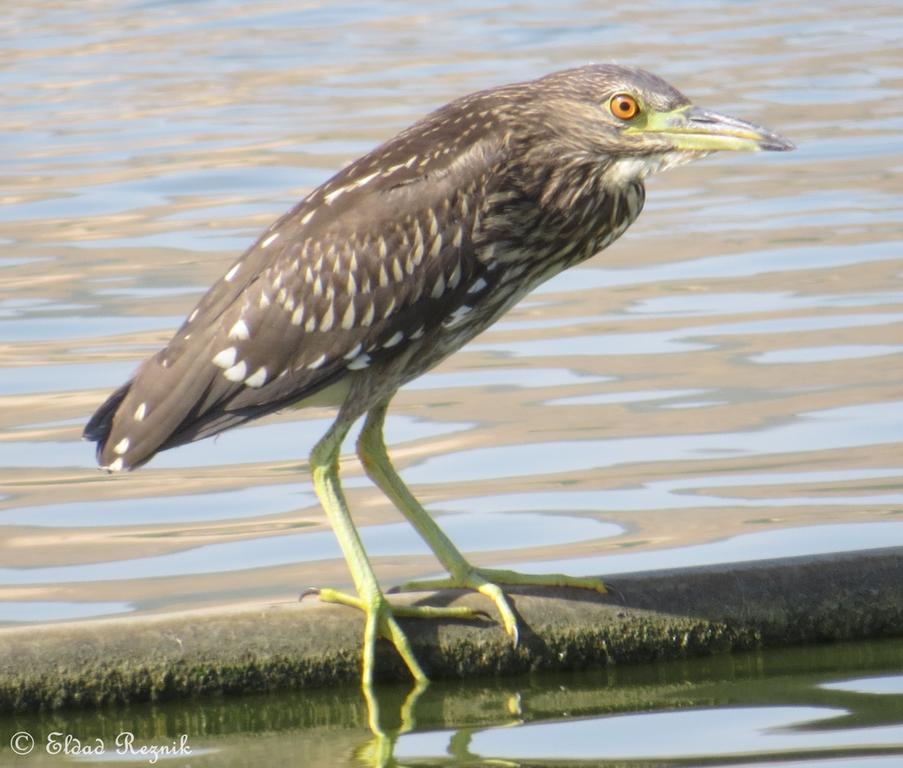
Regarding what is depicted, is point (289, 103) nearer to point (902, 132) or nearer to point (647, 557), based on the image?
point (902, 132)

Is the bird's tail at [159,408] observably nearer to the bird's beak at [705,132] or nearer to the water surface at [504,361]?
the water surface at [504,361]

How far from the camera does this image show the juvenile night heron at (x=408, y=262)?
253 inches

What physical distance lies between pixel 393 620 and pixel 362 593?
0.25 metres

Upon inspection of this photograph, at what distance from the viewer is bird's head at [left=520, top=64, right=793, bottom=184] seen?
21.0 feet

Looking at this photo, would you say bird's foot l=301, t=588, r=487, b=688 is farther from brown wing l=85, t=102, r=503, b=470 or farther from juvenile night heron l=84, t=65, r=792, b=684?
brown wing l=85, t=102, r=503, b=470

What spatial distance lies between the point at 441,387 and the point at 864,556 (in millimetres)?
4795

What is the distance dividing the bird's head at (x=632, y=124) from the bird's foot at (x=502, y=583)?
4.22 feet

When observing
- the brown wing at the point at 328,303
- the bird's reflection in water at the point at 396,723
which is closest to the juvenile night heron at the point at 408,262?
the brown wing at the point at 328,303

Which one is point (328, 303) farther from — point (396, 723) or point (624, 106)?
point (396, 723)

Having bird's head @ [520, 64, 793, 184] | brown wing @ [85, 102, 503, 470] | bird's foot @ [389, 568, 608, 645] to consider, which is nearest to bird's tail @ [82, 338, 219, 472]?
brown wing @ [85, 102, 503, 470]

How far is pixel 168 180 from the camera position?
16406mm

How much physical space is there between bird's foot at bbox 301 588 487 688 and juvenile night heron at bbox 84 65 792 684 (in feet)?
1.74

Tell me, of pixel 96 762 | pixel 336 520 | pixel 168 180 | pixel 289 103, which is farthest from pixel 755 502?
pixel 289 103

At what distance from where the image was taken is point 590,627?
575cm
